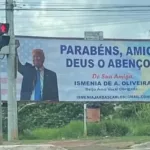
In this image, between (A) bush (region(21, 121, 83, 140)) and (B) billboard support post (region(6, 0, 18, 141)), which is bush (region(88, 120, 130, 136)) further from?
(B) billboard support post (region(6, 0, 18, 141))

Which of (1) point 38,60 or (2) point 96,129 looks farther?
(2) point 96,129

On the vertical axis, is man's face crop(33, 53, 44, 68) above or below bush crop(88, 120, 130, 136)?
above

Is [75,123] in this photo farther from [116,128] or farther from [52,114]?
[52,114]

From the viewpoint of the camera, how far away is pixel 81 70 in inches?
886

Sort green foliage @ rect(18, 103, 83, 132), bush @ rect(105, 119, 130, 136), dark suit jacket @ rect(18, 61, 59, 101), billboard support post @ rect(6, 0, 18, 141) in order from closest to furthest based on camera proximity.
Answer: billboard support post @ rect(6, 0, 18, 141) < dark suit jacket @ rect(18, 61, 59, 101) < bush @ rect(105, 119, 130, 136) < green foliage @ rect(18, 103, 83, 132)

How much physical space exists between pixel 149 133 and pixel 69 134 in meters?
3.68

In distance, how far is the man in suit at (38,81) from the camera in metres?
21.9

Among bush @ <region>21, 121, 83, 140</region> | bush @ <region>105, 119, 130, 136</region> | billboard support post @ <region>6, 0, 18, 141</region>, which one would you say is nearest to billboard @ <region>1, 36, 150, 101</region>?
bush @ <region>105, 119, 130, 136</region>

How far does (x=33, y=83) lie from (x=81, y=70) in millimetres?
2277

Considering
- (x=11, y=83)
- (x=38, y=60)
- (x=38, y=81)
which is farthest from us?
(x=38, y=81)

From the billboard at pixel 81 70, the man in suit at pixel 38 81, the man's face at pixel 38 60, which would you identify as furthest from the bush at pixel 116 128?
the man's face at pixel 38 60

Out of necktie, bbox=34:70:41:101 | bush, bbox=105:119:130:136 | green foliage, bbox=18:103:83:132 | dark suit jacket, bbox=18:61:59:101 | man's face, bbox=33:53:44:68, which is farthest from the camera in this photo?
green foliage, bbox=18:103:83:132

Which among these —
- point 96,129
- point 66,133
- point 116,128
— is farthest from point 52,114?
point 116,128

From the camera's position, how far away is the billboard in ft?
72.2
